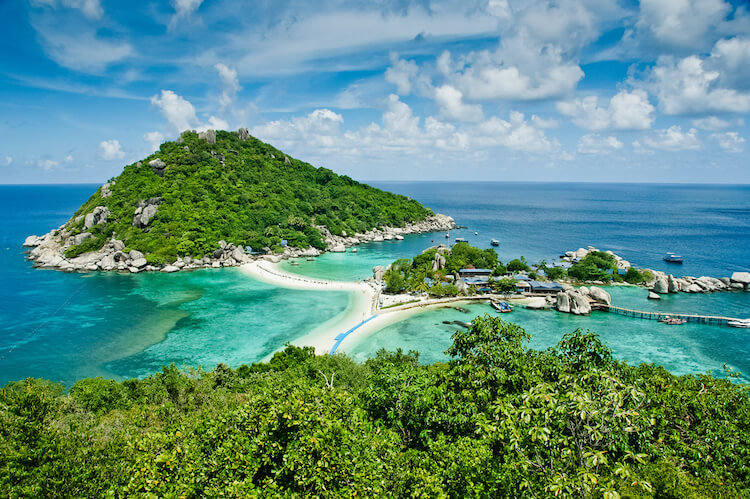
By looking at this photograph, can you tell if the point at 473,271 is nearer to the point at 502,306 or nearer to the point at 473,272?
the point at 473,272

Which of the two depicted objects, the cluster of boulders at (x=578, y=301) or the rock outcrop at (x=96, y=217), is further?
the rock outcrop at (x=96, y=217)

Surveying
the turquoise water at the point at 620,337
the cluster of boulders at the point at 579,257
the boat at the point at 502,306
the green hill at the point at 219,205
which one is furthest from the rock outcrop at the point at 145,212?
the cluster of boulders at the point at 579,257

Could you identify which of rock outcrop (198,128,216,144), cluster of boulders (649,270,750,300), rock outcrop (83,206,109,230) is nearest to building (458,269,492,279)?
cluster of boulders (649,270,750,300)

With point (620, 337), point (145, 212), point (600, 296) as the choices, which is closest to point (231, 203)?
point (145, 212)

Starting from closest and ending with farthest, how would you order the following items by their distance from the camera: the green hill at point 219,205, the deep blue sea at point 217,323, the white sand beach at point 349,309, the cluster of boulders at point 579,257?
the deep blue sea at point 217,323
the white sand beach at point 349,309
the cluster of boulders at point 579,257
the green hill at point 219,205

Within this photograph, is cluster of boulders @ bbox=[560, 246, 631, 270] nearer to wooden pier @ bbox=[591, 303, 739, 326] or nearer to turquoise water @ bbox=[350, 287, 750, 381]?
turquoise water @ bbox=[350, 287, 750, 381]

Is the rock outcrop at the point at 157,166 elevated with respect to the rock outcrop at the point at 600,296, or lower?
elevated

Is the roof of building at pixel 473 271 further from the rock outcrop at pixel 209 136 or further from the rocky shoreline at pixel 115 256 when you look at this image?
the rock outcrop at pixel 209 136

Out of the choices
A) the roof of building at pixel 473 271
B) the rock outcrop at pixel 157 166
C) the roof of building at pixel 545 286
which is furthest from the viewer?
the rock outcrop at pixel 157 166
